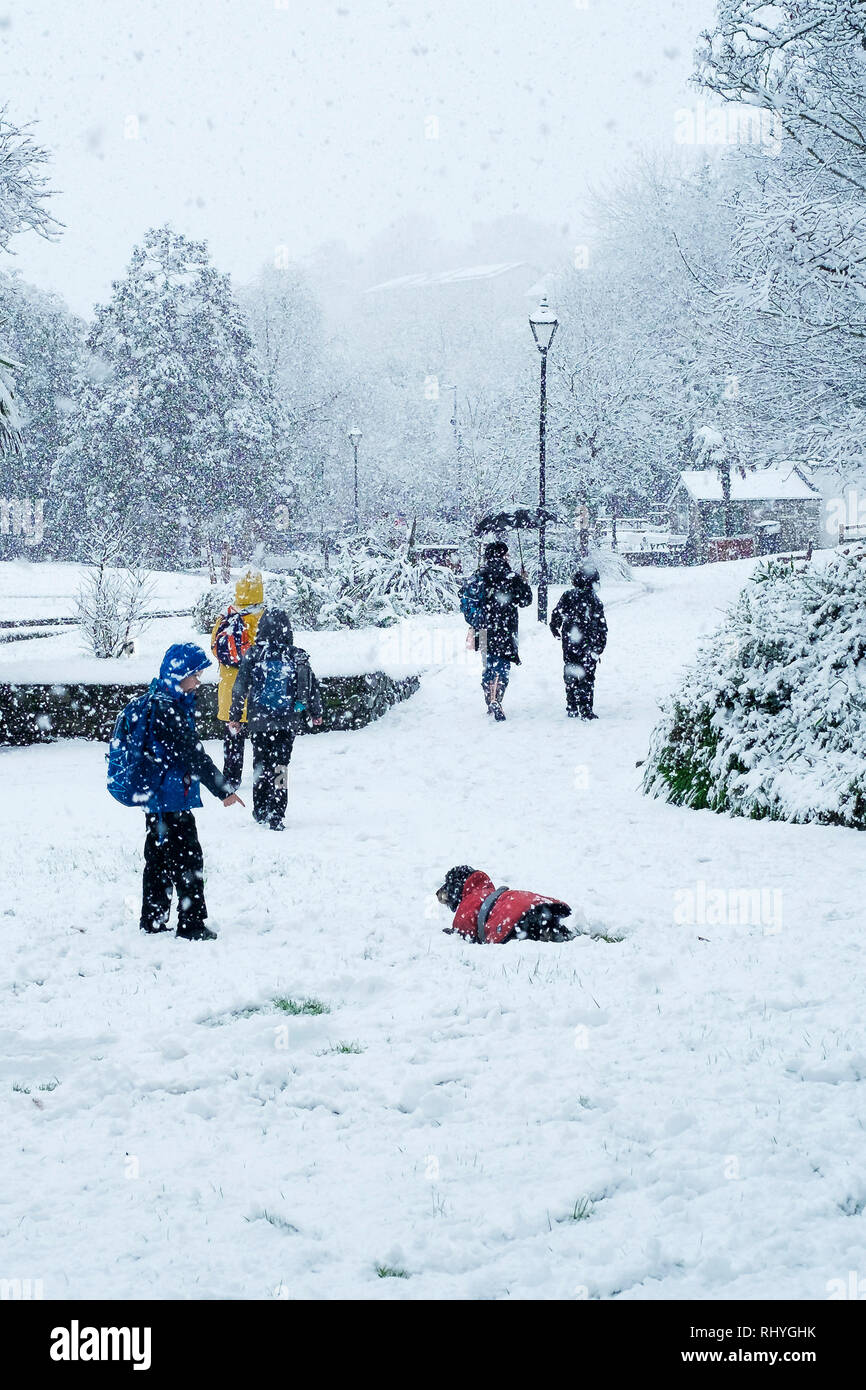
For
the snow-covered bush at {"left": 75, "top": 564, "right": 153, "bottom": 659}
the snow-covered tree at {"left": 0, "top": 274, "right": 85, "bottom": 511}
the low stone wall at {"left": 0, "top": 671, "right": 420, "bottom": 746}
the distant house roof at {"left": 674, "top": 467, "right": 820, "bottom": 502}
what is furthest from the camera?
the snow-covered tree at {"left": 0, "top": 274, "right": 85, "bottom": 511}

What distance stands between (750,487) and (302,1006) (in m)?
39.5

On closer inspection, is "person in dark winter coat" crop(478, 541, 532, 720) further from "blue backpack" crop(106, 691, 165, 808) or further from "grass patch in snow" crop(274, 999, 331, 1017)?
"grass patch in snow" crop(274, 999, 331, 1017)

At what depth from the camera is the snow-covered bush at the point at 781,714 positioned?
7734 millimetres

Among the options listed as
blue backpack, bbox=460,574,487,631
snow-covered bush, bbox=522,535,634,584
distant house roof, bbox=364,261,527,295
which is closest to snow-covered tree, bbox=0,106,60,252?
blue backpack, bbox=460,574,487,631

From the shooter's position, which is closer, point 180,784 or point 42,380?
point 180,784

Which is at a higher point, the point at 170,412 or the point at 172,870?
the point at 170,412

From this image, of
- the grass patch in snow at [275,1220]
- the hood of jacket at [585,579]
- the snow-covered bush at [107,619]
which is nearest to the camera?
the grass patch in snow at [275,1220]

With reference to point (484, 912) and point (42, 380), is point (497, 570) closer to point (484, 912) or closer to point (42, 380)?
point (484, 912)

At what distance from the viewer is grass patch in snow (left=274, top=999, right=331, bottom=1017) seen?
15.4ft

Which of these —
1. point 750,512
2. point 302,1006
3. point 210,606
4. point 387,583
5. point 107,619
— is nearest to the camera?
point 302,1006

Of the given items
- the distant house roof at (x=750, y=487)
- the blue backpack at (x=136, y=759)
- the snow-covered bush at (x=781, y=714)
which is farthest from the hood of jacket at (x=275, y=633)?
the distant house roof at (x=750, y=487)

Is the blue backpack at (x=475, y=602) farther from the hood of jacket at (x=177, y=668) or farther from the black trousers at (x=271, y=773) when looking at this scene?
the hood of jacket at (x=177, y=668)

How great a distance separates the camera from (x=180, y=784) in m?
5.76

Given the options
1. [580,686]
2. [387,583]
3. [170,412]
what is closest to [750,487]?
[170,412]
